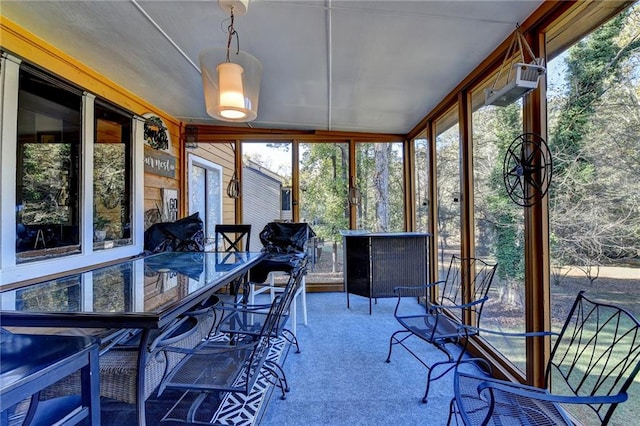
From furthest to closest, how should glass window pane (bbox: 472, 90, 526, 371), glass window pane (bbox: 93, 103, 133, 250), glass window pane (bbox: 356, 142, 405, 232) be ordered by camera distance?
1. glass window pane (bbox: 356, 142, 405, 232)
2. glass window pane (bbox: 93, 103, 133, 250)
3. glass window pane (bbox: 472, 90, 526, 371)

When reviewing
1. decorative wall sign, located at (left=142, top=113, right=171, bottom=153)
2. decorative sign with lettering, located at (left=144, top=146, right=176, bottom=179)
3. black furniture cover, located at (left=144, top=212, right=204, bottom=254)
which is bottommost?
black furniture cover, located at (left=144, top=212, right=204, bottom=254)

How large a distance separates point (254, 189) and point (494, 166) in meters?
3.42

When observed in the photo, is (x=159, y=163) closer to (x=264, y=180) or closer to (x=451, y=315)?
(x=264, y=180)

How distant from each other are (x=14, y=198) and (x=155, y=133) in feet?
6.17

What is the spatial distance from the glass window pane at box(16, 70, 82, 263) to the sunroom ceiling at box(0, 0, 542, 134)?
44 cm

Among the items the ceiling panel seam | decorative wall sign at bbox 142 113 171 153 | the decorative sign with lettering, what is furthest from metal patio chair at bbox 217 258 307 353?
decorative wall sign at bbox 142 113 171 153

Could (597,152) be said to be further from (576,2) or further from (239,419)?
(239,419)

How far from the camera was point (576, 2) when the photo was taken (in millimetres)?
1554

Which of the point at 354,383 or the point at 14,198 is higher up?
the point at 14,198

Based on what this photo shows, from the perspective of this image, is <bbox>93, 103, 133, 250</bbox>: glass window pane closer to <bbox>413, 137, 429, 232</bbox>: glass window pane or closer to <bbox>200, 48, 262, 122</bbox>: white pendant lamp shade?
<bbox>200, 48, 262, 122</bbox>: white pendant lamp shade

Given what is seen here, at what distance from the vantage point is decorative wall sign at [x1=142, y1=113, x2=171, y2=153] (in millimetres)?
3527

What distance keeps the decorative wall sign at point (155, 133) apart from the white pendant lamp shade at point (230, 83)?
1.95 meters

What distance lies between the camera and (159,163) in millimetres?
3764

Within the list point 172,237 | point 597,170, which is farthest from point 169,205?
point 597,170
